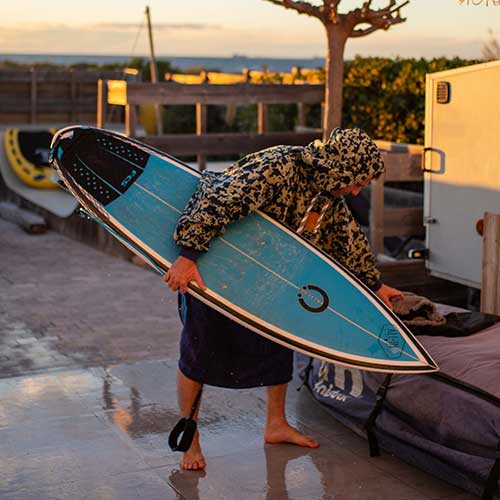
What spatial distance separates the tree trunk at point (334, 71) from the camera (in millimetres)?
9570

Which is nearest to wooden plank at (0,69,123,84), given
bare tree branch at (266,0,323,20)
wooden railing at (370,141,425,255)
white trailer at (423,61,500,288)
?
bare tree branch at (266,0,323,20)

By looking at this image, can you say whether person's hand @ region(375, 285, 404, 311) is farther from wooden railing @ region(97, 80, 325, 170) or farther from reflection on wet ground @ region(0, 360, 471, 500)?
wooden railing @ region(97, 80, 325, 170)

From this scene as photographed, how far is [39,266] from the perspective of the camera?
10391mm

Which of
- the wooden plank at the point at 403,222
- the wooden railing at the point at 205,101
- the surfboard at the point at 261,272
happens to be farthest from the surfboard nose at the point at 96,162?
the wooden railing at the point at 205,101

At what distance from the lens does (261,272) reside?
4.77 m

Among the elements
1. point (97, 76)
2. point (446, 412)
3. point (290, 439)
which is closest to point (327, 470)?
point (290, 439)

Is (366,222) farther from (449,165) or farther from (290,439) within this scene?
(290,439)

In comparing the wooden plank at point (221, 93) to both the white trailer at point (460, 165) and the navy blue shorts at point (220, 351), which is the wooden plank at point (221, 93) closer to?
the white trailer at point (460, 165)

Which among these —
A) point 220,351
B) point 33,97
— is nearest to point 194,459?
point 220,351

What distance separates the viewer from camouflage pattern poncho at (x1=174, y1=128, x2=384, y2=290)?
176 inches

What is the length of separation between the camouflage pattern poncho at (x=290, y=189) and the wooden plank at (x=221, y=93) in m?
5.98

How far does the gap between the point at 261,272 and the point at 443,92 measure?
3.81 metres

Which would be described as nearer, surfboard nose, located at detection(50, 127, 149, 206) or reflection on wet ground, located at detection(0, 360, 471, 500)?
reflection on wet ground, located at detection(0, 360, 471, 500)

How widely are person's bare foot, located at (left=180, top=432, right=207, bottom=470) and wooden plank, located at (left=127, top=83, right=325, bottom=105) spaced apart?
634 cm
